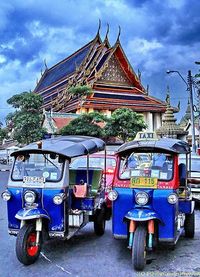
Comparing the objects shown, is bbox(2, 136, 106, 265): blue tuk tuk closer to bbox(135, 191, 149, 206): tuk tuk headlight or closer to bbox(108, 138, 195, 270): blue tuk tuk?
bbox(108, 138, 195, 270): blue tuk tuk

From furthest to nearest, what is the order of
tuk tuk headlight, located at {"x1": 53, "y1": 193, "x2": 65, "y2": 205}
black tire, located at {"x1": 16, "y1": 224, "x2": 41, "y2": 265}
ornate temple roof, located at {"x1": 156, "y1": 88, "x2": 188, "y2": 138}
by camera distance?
ornate temple roof, located at {"x1": 156, "y1": 88, "x2": 188, "y2": 138} < tuk tuk headlight, located at {"x1": 53, "y1": 193, "x2": 65, "y2": 205} < black tire, located at {"x1": 16, "y1": 224, "x2": 41, "y2": 265}

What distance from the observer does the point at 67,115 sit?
34938mm

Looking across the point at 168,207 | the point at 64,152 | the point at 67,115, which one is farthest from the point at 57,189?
the point at 67,115

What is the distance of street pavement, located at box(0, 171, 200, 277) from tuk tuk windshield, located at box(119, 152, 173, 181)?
3.98 feet

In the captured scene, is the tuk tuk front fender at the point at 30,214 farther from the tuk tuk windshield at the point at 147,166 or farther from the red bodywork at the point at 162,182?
the tuk tuk windshield at the point at 147,166

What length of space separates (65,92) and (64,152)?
34901 millimetres

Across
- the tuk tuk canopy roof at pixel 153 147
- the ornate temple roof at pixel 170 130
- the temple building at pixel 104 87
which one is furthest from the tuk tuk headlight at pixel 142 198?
the temple building at pixel 104 87

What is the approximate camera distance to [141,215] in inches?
199

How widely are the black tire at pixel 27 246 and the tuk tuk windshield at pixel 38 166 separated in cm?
83

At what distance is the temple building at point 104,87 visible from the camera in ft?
124

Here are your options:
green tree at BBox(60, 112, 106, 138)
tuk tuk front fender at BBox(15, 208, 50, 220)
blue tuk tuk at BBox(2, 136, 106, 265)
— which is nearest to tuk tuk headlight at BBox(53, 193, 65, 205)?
blue tuk tuk at BBox(2, 136, 106, 265)

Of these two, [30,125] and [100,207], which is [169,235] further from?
[30,125]

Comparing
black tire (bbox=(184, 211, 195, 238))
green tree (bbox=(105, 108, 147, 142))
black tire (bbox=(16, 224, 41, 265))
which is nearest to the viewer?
black tire (bbox=(16, 224, 41, 265))

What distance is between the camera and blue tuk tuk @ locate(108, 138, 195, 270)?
507cm
